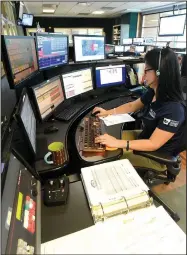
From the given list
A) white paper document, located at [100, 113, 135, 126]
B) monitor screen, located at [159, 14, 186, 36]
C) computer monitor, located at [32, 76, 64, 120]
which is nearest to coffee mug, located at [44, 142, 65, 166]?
computer monitor, located at [32, 76, 64, 120]

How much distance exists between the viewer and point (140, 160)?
1.46 metres

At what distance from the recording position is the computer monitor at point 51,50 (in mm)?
1556

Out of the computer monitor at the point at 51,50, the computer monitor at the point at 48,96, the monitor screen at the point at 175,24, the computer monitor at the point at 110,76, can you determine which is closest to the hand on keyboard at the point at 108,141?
the computer monitor at the point at 48,96

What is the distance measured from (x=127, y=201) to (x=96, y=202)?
0.37 feet

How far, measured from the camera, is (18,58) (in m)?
1.13

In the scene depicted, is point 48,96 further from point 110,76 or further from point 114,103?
point 110,76

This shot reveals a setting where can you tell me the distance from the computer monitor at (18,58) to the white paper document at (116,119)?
27.2 inches

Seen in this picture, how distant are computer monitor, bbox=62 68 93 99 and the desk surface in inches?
51.6

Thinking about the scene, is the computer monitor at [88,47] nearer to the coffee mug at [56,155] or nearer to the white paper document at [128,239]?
the coffee mug at [56,155]

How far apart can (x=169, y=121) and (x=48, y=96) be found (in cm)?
97

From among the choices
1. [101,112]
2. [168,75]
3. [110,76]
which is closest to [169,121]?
[168,75]

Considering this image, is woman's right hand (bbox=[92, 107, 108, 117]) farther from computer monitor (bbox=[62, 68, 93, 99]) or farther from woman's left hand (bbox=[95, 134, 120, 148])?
woman's left hand (bbox=[95, 134, 120, 148])

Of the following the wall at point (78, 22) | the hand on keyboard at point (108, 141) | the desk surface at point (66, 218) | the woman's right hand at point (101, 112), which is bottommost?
the desk surface at point (66, 218)

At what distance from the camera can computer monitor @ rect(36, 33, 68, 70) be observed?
61.2 inches
